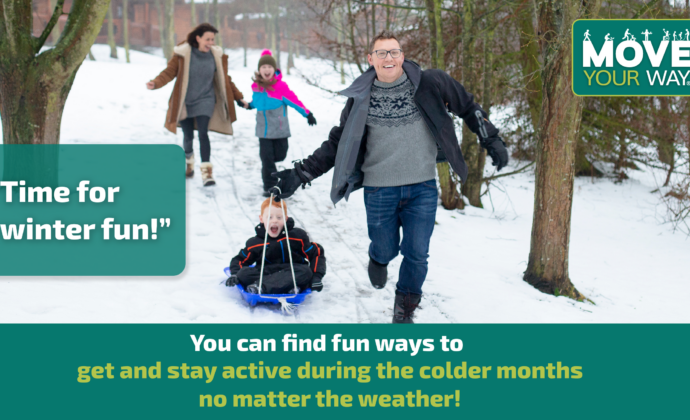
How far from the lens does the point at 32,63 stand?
6.07 m

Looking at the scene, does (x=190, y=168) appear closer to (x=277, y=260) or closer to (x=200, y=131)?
(x=200, y=131)

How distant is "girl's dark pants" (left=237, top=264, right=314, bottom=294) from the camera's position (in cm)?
421

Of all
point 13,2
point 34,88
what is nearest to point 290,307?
point 34,88

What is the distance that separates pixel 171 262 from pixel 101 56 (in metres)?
25.5

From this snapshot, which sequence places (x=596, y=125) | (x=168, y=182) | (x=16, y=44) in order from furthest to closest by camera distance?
(x=596, y=125)
(x=168, y=182)
(x=16, y=44)

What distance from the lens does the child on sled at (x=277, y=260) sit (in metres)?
4.25

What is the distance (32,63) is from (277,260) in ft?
12.1

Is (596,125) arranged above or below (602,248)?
above

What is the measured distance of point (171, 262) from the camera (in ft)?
16.4

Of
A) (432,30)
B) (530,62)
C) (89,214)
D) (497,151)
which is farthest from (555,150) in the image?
(530,62)

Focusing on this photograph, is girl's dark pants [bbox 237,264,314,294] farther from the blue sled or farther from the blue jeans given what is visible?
the blue jeans

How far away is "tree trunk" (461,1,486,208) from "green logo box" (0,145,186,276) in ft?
13.3

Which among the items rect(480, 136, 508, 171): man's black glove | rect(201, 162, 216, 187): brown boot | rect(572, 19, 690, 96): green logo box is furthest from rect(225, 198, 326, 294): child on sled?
rect(201, 162, 216, 187): brown boot

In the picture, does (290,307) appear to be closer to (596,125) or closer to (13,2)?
(13,2)
